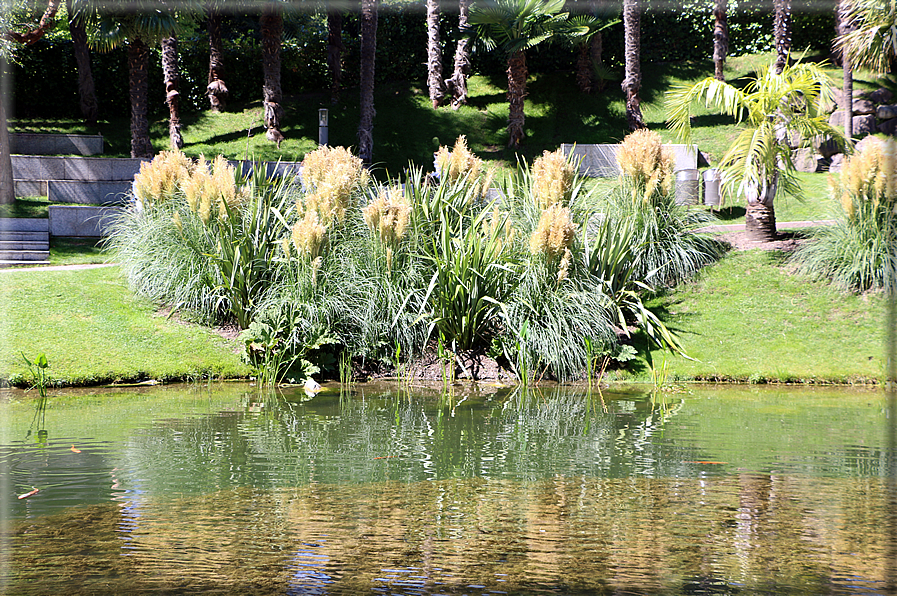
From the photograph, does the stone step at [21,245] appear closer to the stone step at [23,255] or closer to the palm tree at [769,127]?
the stone step at [23,255]

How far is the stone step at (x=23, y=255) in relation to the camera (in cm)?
1586

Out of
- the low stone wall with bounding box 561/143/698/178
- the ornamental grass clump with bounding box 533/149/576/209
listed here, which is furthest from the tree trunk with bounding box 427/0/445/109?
the ornamental grass clump with bounding box 533/149/576/209

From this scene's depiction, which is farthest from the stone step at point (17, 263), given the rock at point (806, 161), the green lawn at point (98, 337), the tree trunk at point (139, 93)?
the rock at point (806, 161)

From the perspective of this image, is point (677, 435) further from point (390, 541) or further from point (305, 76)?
point (305, 76)

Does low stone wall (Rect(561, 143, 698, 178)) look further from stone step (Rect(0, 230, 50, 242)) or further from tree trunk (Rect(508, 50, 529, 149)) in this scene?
stone step (Rect(0, 230, 50, 242))

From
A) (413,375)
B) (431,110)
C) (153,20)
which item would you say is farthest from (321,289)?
(431,110)

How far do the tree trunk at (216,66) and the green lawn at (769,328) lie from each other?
70.0 feet

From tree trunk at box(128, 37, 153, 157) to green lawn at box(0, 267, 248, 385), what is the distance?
11347 millimetres

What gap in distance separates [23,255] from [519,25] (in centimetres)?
1697

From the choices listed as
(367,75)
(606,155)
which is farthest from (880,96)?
(367,75)

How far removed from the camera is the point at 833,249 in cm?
1151

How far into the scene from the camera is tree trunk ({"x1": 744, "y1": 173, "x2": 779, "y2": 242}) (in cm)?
1288

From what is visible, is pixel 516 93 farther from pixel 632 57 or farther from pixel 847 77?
pixel 847 77

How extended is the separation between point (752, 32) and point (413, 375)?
87.0ft
